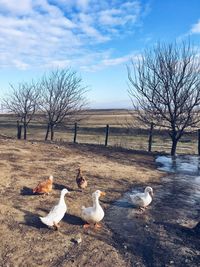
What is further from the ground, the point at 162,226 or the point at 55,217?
the point at 55,217

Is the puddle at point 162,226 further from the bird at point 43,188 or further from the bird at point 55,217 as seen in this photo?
the bird at point 43,188

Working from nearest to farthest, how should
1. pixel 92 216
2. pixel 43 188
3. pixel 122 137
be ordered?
pixel 92 216
pixel 43 188
pixel 122 137

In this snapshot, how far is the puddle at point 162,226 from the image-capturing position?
6.54 metres

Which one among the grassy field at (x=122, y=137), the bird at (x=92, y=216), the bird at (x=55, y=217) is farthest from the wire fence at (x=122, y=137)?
the bird at (x=55, y=217)

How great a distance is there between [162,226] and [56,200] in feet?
9.06

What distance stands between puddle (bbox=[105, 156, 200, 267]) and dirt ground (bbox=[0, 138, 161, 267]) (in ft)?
0.94

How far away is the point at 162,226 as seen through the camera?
793cm

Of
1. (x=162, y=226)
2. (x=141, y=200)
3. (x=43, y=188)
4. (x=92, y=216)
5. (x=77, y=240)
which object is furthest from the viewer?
(x=43, y=188)

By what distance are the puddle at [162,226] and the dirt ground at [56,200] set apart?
0.94 feet

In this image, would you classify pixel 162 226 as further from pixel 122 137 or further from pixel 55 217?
pixel 122 137

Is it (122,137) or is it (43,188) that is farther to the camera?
(122,137)

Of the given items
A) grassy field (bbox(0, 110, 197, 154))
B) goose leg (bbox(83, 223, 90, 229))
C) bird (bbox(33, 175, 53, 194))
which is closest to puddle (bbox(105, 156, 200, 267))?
Result: goose leg (bbox(83, 223, 90, 229))

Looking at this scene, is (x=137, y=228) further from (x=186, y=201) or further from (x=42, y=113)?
(x=42, y=113)

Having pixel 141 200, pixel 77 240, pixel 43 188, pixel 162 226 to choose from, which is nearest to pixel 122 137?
pixel 43 188
